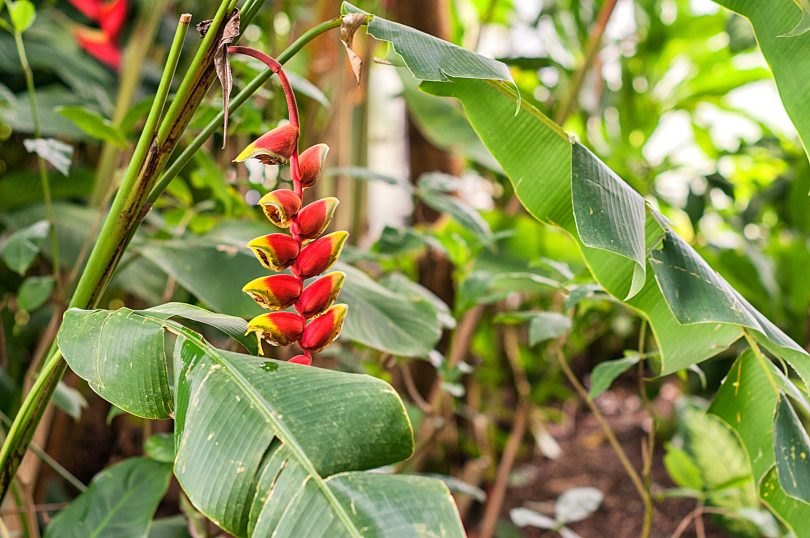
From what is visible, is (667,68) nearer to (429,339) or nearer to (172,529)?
(429,339)

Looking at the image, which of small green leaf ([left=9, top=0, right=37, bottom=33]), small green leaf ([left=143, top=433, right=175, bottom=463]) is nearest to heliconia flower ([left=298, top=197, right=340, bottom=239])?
small green leaf ([left=143, top=433, right=175, bottom=463])

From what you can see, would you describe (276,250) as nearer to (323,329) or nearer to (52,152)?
(323,329)

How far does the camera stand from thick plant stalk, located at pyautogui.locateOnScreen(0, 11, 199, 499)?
1.60 ft

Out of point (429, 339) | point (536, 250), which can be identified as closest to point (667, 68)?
point (536, 250)

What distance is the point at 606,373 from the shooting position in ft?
2.30

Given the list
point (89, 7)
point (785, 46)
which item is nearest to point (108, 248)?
point (785, 46)

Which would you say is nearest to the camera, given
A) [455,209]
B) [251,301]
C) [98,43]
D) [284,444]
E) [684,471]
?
[284,444]

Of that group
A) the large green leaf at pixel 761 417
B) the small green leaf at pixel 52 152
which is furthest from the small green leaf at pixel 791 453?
the small green leaf at pixel 52 152

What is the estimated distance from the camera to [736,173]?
208 cm

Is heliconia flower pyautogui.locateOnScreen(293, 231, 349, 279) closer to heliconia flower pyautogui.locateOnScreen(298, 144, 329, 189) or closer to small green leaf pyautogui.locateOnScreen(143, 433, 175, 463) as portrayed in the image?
heliconia flower pyautogui.locateOnScreen(298, 144, 329, 189)

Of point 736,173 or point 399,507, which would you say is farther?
point 736,173

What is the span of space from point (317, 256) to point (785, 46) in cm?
41

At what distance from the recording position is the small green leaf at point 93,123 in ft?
2.42

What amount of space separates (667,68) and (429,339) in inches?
56.7
